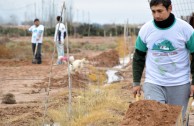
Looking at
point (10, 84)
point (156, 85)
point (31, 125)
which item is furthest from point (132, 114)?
point (10, 84)

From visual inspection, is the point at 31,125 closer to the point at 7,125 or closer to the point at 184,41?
the point at 7,125

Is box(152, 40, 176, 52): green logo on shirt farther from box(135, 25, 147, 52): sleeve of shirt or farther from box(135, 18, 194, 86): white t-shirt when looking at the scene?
box(135, 25, 147, 52): sleeve of shirt

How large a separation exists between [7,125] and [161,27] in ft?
11.0

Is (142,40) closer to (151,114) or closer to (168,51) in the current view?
(168,51)

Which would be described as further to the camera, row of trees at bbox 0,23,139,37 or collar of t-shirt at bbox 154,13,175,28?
row of trees at bbox 0,23,139,37

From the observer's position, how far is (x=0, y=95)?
11.5 meters

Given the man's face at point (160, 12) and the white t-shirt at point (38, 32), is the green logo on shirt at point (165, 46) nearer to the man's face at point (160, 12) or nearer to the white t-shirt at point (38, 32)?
the man's face at point (160, 12)

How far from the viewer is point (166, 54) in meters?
4.84

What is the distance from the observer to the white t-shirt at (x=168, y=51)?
189 inches

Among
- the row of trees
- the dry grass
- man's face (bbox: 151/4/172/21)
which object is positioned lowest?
the row of trees

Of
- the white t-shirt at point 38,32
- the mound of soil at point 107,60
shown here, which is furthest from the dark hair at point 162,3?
the mound of soil at point 107,60

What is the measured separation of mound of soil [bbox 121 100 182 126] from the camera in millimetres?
4125

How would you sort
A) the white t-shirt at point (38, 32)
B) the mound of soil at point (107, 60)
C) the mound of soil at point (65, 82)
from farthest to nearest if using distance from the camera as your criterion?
the mound of soil at point (107, 60), the white t-shirt at point (38, 32), the mound of soil at point (65, 82)

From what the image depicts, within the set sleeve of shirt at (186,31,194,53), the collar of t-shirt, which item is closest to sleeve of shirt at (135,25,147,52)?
the collar of t-shirt
